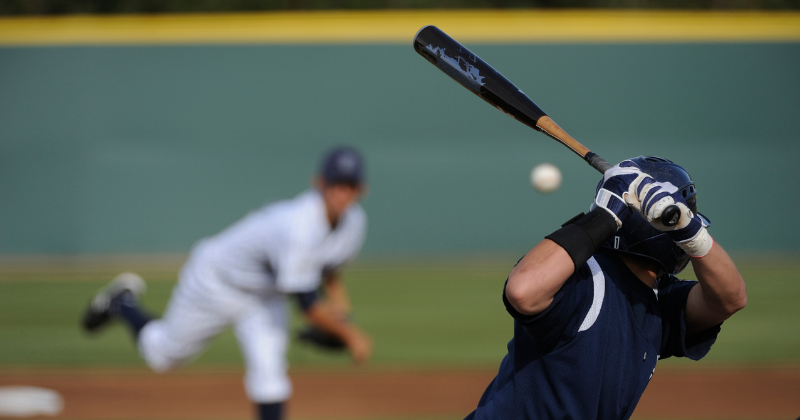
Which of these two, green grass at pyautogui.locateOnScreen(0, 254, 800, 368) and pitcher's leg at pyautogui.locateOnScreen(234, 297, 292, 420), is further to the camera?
green grass at pyautogui.locateOnScreen(0, 254, 800, 368)

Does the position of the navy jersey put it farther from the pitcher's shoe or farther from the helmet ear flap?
the pitcher's shoe

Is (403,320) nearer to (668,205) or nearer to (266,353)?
(266,353)

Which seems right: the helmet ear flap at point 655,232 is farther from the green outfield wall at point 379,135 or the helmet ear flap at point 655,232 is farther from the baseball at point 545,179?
the green outfield wall at point 379,135

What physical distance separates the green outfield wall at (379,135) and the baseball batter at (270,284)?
8.02 metres

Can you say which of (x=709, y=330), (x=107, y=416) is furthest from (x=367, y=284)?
(x=709, y=330)

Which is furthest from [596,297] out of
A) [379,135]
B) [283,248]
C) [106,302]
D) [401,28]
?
[401,28]

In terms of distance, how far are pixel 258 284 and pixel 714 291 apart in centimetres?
318

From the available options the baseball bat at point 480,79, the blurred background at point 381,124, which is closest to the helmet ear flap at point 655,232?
the baseball bat at point 480,79

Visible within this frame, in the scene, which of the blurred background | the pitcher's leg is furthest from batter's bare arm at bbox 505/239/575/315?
the blurred background

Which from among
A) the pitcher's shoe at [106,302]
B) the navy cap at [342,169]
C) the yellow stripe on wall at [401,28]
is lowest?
the pitcher's shoe at [106,302]

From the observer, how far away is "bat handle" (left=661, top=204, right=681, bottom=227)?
189 cm

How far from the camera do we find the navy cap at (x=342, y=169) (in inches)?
178

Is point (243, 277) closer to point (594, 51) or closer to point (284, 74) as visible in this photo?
point (284, 74)

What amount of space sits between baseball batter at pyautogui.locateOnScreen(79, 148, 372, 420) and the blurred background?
24.7ft
